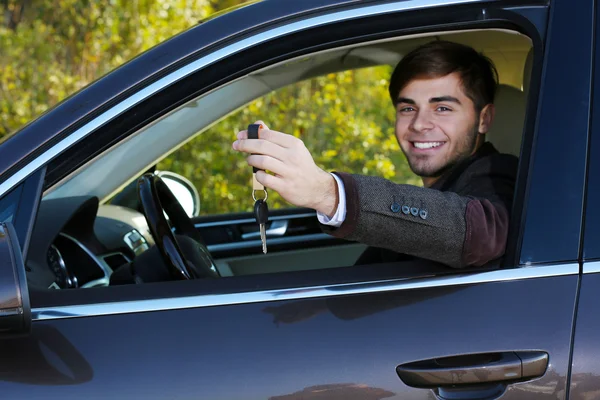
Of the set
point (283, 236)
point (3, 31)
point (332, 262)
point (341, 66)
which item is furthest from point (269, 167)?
point (3, 31)

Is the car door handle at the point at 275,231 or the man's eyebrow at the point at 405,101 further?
the car door handle at the point at 275,231

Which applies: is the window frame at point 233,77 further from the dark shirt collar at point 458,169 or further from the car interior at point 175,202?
the dark shirt collar at point 458,169

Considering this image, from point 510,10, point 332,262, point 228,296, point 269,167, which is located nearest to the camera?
point 269,167

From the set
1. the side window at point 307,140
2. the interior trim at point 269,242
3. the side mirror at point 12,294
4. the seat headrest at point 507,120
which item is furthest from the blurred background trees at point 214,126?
the side mirror at point 12,294

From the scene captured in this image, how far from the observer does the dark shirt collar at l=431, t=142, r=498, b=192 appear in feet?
6.68

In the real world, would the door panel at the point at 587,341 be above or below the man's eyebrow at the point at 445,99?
below

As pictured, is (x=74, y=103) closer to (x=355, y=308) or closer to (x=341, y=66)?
(x=355, y=308)

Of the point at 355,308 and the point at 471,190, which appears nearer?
the point at 355,308

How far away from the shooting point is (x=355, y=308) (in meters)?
1.57

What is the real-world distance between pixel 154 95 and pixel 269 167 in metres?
0.28

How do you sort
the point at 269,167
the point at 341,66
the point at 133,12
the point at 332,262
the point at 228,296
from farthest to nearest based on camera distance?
the point at 133,12 → the point at 332,262 → the point at 341,66 → the point at 228,296 → the point at 269,167

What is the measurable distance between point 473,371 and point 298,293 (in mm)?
347

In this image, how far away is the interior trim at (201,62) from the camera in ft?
5.09

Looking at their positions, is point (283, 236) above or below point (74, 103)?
above
